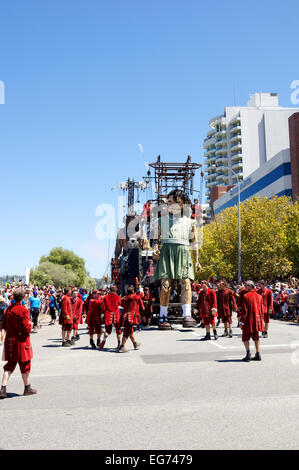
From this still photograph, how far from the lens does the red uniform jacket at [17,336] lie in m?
7.66

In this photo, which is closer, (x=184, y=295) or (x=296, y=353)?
(x=296, y=353)

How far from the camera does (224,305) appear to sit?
15008mm

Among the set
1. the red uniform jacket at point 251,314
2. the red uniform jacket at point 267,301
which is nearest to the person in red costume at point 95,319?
the red uniform jacket at point 267,301

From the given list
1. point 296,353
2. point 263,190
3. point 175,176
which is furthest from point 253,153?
point 296,353

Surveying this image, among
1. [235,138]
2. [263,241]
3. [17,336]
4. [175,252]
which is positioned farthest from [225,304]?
[235,138]

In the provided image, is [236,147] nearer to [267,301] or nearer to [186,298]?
[186,298]

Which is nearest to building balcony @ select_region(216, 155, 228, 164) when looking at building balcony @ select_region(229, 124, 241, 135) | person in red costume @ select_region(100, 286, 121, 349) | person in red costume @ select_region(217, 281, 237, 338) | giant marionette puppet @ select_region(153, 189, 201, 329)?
building balcony @ select_region(229, 124, 241, 135)

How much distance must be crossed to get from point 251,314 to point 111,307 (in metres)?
4.03

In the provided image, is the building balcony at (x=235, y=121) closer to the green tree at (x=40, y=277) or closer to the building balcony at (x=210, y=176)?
the building balcony at (x=210, y=176)

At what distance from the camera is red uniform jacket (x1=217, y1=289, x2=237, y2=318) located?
49.1 feet

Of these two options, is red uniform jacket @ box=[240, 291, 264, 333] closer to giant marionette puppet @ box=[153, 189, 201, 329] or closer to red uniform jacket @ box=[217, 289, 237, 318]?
red uniform jacket @ box=[217, 289, 237, 318]

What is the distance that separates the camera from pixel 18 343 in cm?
770
